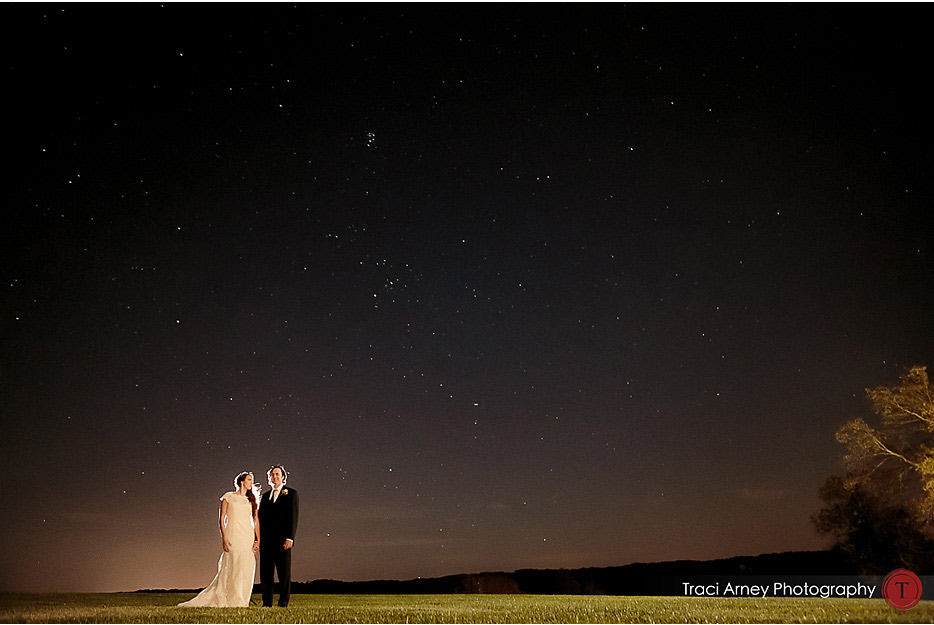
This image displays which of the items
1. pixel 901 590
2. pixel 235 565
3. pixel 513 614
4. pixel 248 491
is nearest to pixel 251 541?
pixel 235 565

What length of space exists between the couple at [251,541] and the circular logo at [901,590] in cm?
909

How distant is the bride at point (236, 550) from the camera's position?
12152 mm

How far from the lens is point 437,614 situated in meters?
10.9

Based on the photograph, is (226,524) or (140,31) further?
(140,31)

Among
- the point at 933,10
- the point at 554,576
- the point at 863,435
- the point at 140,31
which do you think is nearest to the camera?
the point at 933,10

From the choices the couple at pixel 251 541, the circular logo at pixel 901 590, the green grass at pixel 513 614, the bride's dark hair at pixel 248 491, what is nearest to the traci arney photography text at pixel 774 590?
the green grass at pixel 513 614

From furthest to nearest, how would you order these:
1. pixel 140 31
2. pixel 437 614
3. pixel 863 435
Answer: pixel 863 435, pixel 140 31, pixel 437 614

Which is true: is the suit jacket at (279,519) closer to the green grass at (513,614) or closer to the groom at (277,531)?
the groom at (277,531)

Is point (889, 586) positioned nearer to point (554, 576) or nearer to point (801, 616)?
point (801, 616)

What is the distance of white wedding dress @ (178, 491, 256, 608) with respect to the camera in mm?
12117

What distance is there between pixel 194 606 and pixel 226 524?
1345 millimetres

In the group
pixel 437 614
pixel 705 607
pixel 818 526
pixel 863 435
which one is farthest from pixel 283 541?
pixel 818 526

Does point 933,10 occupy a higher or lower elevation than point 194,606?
higher

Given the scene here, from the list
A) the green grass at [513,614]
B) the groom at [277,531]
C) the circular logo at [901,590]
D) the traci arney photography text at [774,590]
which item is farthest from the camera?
the traci arney photography text at [774,590]
